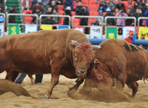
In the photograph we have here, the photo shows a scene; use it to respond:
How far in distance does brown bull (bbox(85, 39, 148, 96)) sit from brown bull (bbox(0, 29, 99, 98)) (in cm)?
39

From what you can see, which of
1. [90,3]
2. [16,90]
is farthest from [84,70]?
[90,3]

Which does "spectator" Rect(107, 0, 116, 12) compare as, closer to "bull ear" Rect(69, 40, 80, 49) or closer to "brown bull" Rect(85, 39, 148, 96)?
"brown bull" Rect(85, 39, 148, 96)

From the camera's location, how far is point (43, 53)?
235 inches

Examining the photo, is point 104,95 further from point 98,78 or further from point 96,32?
point 96,32

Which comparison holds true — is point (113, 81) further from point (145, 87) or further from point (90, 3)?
point (90, 3)

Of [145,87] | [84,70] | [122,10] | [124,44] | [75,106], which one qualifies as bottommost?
[145,87]

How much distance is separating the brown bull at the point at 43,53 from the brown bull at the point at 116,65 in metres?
0.39

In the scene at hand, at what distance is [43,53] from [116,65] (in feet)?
5.47

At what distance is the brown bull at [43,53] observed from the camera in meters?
5.77

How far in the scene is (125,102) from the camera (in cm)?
519

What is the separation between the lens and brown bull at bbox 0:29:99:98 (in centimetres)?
577

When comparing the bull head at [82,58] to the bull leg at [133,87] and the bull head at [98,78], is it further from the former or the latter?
the bull leg at [133,87]

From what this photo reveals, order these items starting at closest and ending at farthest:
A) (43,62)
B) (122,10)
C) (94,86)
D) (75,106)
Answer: (75,106)
(94,86)
(43,62)
(122,10)

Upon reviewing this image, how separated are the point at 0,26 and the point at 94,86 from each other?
681 centimetres
